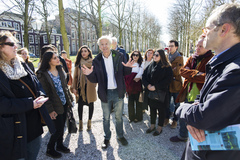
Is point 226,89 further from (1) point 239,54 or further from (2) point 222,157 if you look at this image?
(2) point 222,157

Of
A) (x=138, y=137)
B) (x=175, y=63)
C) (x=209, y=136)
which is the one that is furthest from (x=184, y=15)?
(x=209, y=136)

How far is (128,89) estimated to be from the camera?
12.7ft

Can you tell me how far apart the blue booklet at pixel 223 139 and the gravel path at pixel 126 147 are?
1739 millimetres

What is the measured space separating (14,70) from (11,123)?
613mm

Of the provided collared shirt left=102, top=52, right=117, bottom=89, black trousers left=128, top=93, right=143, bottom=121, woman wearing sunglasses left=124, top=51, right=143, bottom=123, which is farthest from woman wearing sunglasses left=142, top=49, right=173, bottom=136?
collared shirt left=102, top=52, right=117, bottom=89

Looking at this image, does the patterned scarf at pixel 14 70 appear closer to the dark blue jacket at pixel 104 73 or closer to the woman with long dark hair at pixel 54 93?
the woman with long dark hair at pixel 54 93

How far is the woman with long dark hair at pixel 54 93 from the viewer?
2500 mm

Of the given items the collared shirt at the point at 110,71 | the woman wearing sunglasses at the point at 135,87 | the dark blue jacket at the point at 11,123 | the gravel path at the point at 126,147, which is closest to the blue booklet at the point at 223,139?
the gravel path at the point at 126,147

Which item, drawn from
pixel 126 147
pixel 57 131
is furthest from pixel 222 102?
pixel 57 131

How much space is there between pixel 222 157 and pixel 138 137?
7.74ft

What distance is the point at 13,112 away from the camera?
1.58 metres

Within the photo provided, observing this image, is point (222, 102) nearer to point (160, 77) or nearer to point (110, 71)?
point (110, 71)

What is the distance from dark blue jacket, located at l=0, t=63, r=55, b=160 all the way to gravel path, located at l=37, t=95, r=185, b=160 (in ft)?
4.11

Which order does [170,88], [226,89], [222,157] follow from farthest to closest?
[170,88], [222,157], [226,89]
